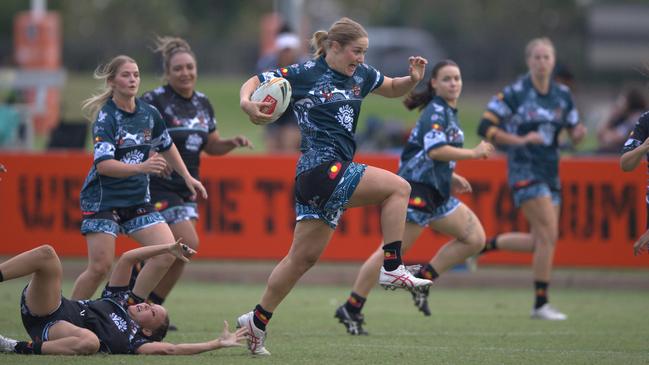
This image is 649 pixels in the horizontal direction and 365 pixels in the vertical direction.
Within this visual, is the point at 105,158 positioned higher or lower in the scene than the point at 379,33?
lower

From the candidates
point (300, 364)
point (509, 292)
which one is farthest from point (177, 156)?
point (509, 292)

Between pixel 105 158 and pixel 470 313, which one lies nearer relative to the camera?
pixel 105 158

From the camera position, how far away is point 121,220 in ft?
29.5

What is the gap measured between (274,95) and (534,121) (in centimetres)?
424

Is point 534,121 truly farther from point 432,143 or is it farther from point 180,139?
point 180,139

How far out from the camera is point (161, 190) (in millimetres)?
9844

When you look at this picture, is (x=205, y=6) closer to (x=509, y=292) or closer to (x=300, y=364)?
(x=509, y=292)

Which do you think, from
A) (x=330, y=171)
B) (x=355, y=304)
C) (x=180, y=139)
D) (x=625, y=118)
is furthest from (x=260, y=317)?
(x=625, y=118)

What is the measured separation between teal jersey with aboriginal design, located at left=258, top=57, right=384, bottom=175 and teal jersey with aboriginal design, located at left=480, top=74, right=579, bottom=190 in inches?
139

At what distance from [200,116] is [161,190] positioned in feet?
2.41

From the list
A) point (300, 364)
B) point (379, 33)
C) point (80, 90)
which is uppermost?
point (379, 33)

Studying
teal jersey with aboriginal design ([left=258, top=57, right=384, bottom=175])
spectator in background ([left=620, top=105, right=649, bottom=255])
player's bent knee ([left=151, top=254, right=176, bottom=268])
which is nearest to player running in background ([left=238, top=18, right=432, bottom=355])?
teal jersey with aboriginal design ([left=258, top=57, right=384, bottom=175])

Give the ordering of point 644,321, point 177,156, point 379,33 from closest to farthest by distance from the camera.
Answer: point 177,156, point 644,321, point 379,33

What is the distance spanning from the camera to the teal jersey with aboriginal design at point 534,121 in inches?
443
